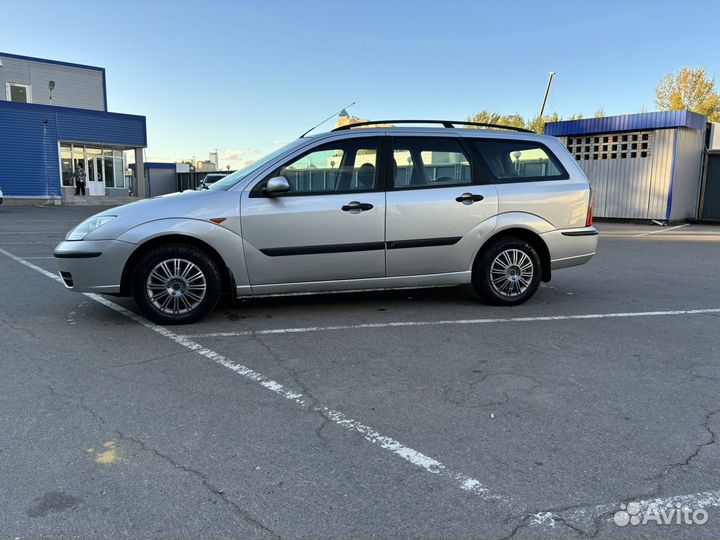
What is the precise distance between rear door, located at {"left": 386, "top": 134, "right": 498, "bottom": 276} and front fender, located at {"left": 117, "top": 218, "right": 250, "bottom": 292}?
1.45m

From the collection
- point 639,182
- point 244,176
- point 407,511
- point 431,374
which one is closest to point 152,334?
point 244,176

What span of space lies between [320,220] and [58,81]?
38.1 meters

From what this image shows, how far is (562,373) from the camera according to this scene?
4.04 metres

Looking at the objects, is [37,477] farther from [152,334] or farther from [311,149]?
[311,149]

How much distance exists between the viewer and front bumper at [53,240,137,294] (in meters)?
5.04

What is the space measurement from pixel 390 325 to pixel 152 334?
2.15 metres

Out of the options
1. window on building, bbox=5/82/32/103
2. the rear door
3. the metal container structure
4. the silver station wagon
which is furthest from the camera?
window on building, bbox=5/82/32/103

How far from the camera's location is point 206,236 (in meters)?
5.15

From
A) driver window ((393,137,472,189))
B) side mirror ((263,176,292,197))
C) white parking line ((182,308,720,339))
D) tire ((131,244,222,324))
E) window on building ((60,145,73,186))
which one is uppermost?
window on building ((60,145,73,186))

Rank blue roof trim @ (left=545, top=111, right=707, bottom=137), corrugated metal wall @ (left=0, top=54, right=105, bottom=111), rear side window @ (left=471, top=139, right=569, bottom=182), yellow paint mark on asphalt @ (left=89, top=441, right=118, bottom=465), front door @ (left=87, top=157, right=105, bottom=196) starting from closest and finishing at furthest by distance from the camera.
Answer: yellow paint mark on asphalt @ (left=89, top=441, right=118, bottom=465)
rear side window @ (left=471, top=139, right=569, bottom=182)
blue roof trim @ (left=545, top=111, right=707, bottom=137)
front door @ (left=87, top=157, right=105, bottom=196)
corrugated metal wall @ (left=0, top=54, right=105, bottom=111)

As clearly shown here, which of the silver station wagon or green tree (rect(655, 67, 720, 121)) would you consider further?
green tree (rect(655, 67, 720, 121))

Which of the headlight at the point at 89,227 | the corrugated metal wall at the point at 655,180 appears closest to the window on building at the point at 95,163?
the corrugated metal wall at the point at 655,180

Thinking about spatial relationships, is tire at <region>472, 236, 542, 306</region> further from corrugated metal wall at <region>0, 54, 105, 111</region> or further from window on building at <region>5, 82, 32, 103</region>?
window on building at <region>5, 82, 32, 103</region>

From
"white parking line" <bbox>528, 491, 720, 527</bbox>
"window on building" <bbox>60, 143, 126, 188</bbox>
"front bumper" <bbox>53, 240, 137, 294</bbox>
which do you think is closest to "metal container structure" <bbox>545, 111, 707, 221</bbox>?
"front bumper" <bbox>53, 240, 137, 294</bbox>
